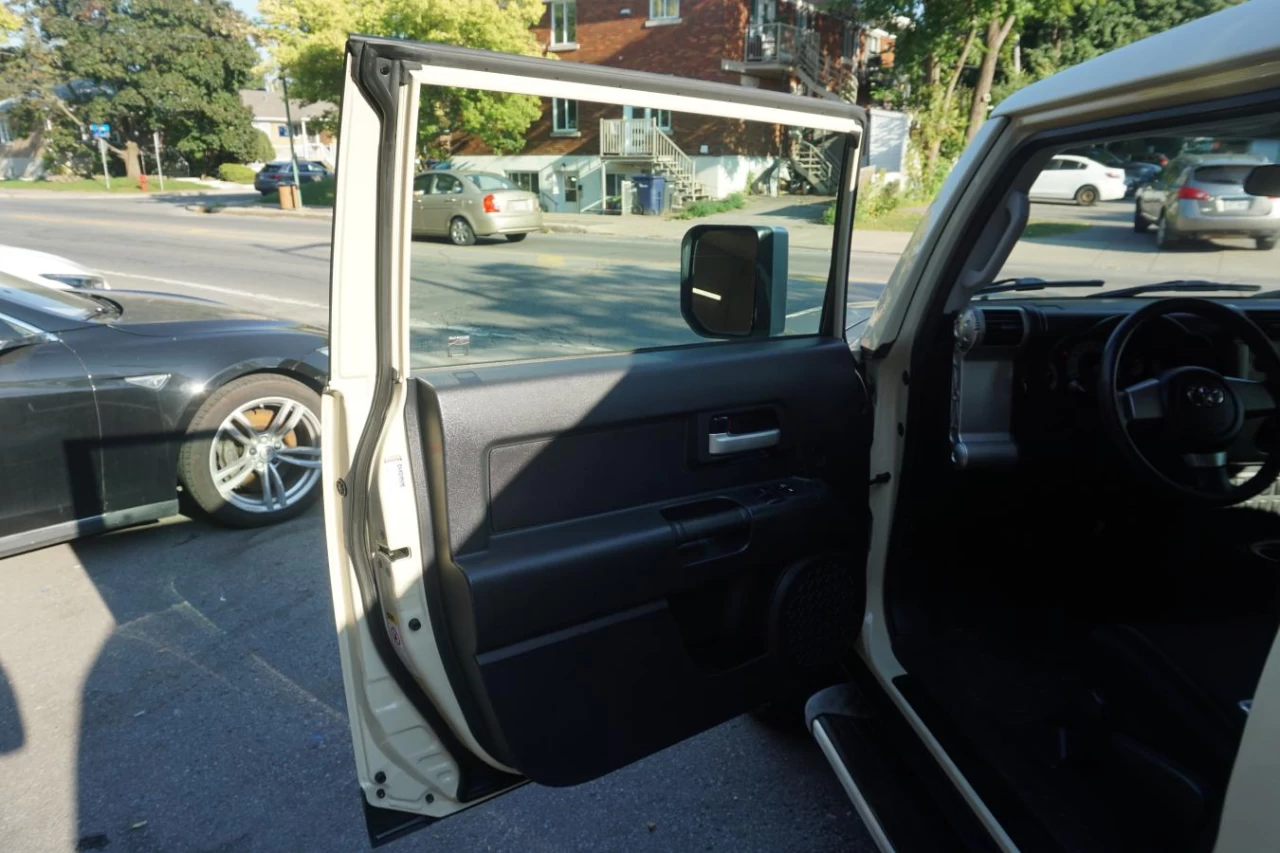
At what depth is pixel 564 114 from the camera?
187cm

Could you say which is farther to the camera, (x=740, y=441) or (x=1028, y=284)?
(x=1028, y=284)

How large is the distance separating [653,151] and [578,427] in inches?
30.7

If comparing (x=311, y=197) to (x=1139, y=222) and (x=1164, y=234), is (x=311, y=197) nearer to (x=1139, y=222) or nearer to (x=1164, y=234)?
(x=1139, y=222)

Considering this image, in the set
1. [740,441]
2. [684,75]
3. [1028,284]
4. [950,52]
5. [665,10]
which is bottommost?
[740,441]

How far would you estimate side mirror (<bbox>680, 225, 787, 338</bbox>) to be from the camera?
2.31 meters

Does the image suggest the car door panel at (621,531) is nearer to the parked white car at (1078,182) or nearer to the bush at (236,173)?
the parked white car at (1078,182)

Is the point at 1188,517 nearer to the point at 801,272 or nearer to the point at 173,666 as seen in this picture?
the point at 801,272

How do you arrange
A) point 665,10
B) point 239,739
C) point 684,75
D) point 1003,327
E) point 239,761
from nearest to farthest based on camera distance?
point 1003,327, point 239,761, point 239,739, point 684,75, point 665,10

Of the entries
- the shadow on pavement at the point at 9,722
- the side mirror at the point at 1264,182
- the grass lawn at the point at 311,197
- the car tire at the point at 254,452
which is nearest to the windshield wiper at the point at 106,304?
the car tire at the point at 254,452

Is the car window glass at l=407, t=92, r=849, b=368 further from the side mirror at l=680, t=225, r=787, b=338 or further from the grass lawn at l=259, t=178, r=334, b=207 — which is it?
the grass lawn at l=259, t=178, r=334, b=207

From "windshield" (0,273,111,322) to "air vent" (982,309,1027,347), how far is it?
3.99 meters

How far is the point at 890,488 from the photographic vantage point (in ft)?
8.10

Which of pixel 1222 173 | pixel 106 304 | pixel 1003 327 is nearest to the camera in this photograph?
pixel 1222 173

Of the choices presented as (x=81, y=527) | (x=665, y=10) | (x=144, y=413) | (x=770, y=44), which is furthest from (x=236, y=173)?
(x=81, y=527)
